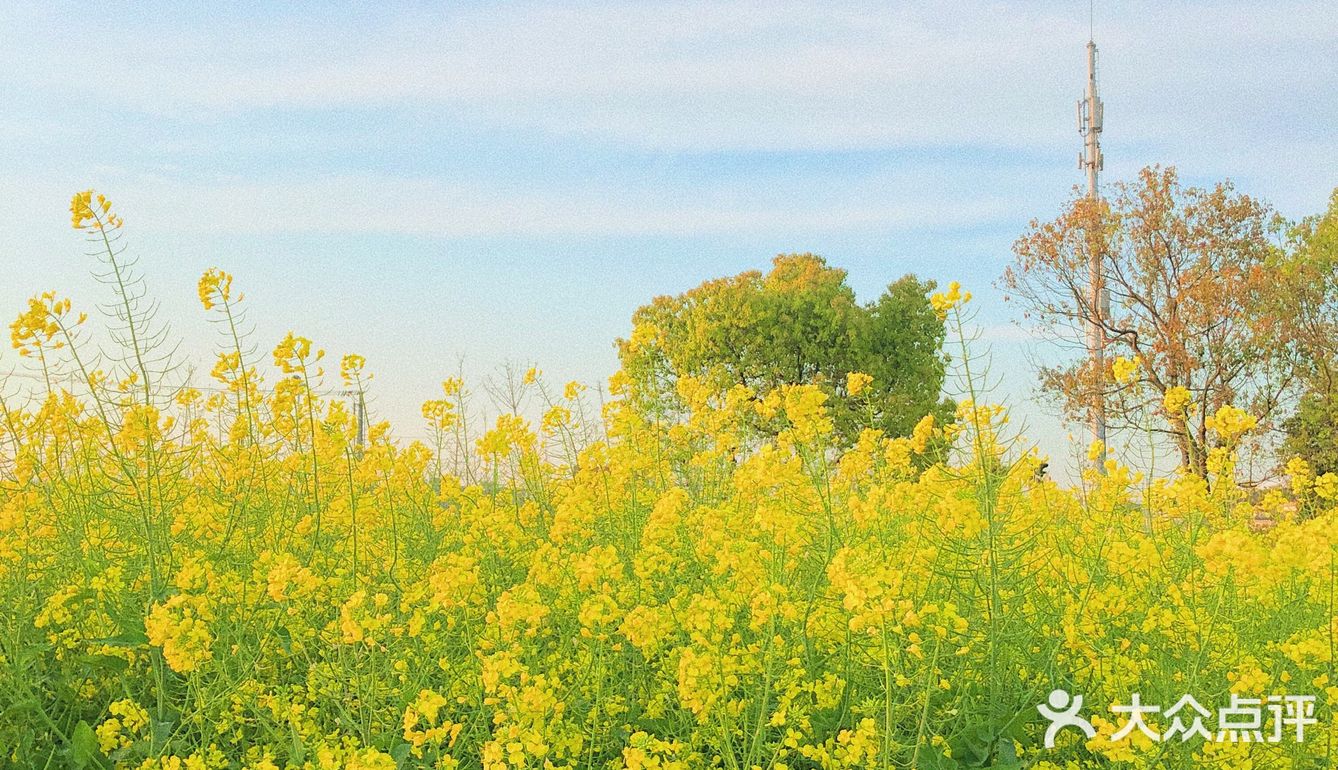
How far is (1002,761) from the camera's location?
325cm

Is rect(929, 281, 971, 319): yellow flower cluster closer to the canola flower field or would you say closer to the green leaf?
the canola flower field

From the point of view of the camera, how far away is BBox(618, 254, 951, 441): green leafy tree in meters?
17.5

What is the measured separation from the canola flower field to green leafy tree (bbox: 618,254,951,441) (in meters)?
12.2

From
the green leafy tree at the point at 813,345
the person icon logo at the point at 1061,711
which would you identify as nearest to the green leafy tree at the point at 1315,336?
the green leafy tree at the point at 813,345

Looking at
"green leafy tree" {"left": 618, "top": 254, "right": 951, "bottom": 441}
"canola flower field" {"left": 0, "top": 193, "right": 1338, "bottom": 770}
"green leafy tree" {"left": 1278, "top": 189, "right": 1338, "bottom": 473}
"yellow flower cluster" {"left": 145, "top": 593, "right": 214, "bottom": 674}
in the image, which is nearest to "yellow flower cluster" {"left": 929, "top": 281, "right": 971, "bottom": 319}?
"canola flower field" {"left": 0, "top": 193, "right": 1338, "bottom": 770}

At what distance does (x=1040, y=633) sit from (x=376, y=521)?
106 inches

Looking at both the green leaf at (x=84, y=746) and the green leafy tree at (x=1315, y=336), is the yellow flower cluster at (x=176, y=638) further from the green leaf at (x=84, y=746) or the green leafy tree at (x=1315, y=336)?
the green leafy tree at (x=1315, y=336)

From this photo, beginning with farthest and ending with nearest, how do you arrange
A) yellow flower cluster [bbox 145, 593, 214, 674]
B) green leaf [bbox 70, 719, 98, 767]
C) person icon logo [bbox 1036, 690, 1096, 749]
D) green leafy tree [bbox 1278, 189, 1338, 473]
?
1. green leafy tree [bbox 1278, 189, 1338, 473]
2. green leaf [bbox 70, 719, 98, 767]
3. person icon logo [bbox 1036, 690, 1096, 749]
4. yellow flower cluster [bbox 145, 593, 214, 674]

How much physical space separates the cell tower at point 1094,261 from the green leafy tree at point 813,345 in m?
2.33

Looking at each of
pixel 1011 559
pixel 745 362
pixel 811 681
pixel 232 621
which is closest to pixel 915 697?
pixel 811 681

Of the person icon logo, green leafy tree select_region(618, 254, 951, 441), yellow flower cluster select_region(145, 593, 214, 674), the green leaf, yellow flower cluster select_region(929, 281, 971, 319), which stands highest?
green leafy tree select_region(618, 254, 951, 441)

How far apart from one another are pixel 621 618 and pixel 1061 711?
4.48 ft

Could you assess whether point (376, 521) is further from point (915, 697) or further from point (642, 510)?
point (915, 697)

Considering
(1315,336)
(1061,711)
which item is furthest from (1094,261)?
(1061,711)
